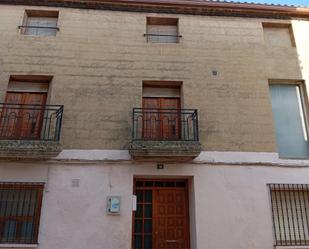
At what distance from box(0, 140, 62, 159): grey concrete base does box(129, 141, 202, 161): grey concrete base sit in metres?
1.86

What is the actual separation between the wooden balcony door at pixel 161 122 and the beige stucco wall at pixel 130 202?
867 mm

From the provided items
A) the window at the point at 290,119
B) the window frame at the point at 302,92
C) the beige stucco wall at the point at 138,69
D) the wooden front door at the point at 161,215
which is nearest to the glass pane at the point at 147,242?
the wooden front door at the point at 161,215

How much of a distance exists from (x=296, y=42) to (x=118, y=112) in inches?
231

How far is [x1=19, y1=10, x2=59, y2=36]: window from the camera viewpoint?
30.6 ft

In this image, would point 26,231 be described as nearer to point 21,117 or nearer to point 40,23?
point 21,117

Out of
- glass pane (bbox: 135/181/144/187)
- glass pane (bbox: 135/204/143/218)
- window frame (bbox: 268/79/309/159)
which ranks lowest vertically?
glass pane (bbox: 135/204/143/218)

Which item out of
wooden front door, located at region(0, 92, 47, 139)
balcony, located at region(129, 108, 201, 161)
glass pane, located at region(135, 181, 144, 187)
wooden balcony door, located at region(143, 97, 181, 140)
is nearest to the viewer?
balcony, located at region(129, 108, 201, 161)

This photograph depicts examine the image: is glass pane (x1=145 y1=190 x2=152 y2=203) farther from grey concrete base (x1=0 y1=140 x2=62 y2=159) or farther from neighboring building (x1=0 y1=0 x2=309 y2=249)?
grey concrete base (x1=0 y1=140 x2=62 y2=159)

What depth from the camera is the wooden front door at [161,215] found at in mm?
7754

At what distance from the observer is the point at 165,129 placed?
852cm

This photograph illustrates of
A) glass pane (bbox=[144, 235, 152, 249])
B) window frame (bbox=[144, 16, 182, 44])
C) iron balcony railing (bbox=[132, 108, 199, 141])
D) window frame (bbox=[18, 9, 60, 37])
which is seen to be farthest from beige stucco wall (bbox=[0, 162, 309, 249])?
window frame (bbox=[18, 9, 60, 37])

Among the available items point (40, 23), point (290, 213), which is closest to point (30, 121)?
point (40, 23)

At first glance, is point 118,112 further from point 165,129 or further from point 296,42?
point 296,42

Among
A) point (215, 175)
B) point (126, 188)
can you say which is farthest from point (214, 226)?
point (126, 188)
